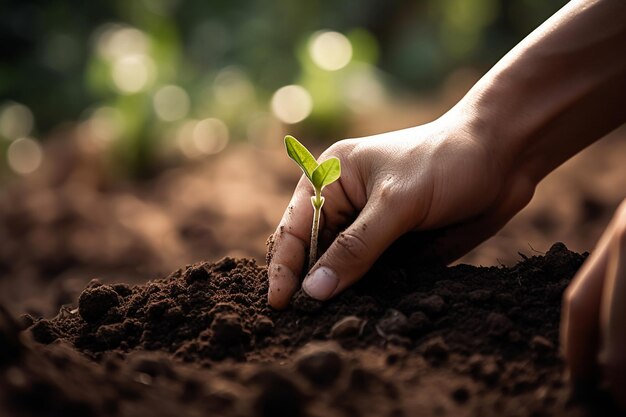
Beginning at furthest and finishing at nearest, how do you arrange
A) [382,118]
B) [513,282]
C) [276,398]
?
[382,118] → [513,282] → [276,398]

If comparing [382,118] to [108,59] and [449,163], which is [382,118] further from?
[449,163]

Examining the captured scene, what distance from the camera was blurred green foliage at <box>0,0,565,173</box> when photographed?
16.6 feet

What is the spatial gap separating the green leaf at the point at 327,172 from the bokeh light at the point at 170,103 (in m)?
3.64

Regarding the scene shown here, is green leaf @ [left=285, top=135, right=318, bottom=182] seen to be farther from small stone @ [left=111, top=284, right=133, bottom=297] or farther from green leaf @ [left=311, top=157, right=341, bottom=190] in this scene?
small stone @ [left=111, top=284, right=133, bottom=297]

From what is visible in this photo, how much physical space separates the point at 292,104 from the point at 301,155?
12.6 ft

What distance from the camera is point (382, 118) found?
5.60 m

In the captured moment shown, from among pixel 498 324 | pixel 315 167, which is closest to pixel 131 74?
pixel 315 167

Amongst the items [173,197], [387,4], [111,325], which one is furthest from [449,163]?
[387,4]

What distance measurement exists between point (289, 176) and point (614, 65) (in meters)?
3.05

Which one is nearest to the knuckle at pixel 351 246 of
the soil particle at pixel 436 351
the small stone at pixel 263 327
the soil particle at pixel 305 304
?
the soil particle at pixel 305 304

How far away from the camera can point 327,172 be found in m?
1.55

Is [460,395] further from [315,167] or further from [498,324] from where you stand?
[315,167]

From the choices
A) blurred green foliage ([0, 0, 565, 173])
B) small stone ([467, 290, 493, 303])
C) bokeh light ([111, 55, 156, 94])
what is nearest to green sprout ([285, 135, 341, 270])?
small stone ([467, 290, 493, 303])

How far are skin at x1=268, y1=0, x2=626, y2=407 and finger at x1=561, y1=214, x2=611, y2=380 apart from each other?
22.0 inches
